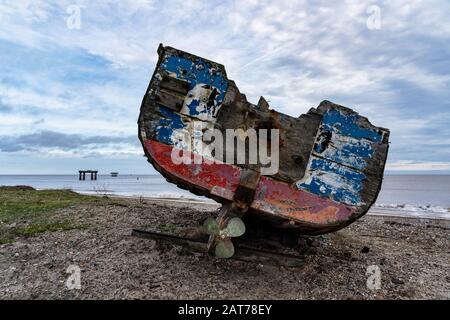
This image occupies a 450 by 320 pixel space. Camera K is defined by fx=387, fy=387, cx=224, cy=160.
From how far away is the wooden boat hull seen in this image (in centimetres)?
520

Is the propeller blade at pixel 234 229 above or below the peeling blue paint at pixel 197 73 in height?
below

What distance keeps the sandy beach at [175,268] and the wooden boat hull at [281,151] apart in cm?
78

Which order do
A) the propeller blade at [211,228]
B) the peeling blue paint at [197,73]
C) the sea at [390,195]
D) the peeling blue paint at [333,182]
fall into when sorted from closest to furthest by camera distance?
the propeller blade at [211,228], the peeling blue paint at [333,182], the peeling blue paint at [197,73], the sea at [390,195]

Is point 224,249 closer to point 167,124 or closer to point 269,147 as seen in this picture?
point 269,147

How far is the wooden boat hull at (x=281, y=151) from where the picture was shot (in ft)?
17.1

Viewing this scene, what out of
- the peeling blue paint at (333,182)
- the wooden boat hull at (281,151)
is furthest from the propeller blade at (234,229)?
the peeling blue paint at (333,182)

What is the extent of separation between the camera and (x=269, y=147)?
5.62m

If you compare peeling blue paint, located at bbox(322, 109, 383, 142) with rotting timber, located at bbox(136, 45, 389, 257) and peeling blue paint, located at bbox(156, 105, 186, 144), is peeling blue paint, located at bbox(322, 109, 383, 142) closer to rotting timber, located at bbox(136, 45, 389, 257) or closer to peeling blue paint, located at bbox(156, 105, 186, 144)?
rotting timber, located at bbox(136, 45, 389, 257)

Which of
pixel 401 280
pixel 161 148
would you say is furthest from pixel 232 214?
pixel 401 280

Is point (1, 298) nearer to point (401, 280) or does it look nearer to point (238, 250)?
point (238, 250)

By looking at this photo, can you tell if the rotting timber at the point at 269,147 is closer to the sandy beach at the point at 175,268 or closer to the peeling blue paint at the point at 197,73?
the peeling blue paint at the point at 197,73

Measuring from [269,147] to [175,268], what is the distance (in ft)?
7.03

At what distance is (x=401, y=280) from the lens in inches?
211
